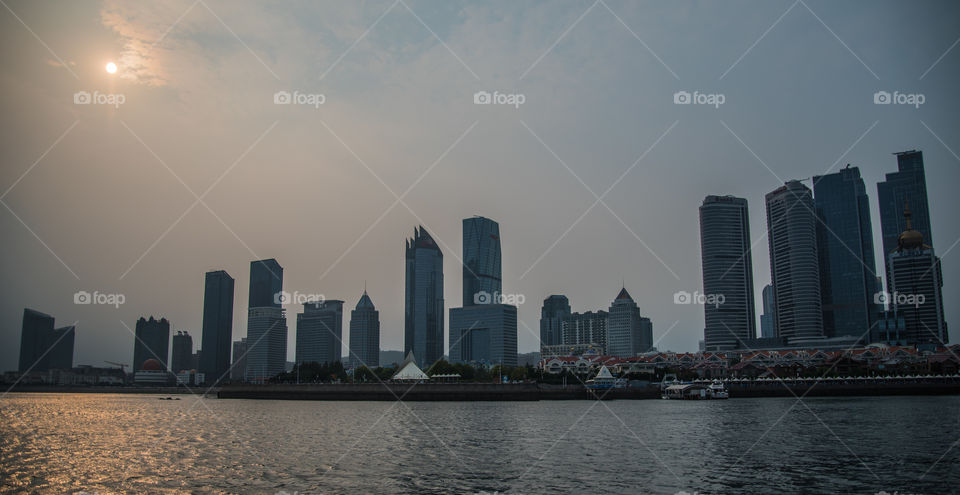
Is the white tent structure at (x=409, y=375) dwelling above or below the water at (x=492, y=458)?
above

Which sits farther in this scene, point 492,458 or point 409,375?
point 409,375

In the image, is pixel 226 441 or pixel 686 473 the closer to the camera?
pixel 686 473

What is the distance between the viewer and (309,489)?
3133 cm

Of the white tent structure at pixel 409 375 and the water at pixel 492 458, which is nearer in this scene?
the water at pixel 492 458

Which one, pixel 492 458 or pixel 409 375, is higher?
pixel 409 375

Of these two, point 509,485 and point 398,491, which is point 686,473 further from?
point 398,491

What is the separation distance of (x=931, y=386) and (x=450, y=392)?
4057 inches

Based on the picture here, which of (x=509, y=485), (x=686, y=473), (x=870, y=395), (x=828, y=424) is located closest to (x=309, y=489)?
(x=509, y=485)

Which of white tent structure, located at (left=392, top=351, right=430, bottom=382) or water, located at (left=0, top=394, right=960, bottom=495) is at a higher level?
white tent structure, located at (left=392, top=351, right=430, bottom=382)

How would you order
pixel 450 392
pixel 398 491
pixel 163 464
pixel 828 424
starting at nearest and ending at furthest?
pixel 398 491 < pixel 163 464 < pixel 828 424 < pixel 450 392

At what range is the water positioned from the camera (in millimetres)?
32500

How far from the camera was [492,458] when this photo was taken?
136 feet

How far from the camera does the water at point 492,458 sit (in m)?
32.5

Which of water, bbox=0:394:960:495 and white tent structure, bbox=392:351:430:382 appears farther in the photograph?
white tent structure, bbox=392:351:430:382
